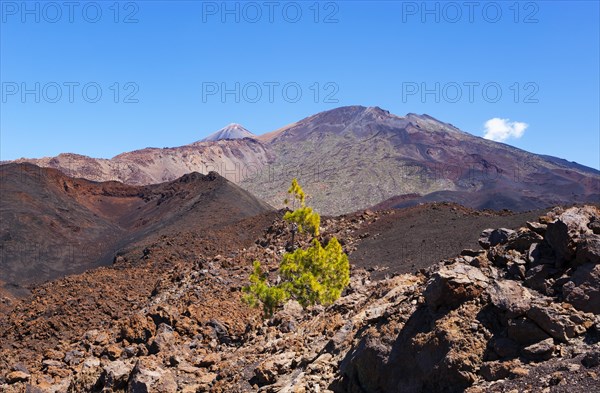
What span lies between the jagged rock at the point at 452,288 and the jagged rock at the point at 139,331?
34.3 ft

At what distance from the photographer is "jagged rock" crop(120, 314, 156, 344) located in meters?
17.0

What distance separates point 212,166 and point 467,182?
226 feet

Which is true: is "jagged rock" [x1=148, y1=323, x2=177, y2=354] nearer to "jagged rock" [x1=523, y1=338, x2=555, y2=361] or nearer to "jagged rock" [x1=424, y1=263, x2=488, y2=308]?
"jagged rock" [x1=424, y1=263, x2=488, y2=308]

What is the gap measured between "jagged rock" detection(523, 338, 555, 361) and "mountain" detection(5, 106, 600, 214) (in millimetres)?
72848

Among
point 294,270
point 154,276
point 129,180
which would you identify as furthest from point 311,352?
point 129,180

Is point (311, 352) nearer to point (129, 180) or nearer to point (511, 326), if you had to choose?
point (511, 326)

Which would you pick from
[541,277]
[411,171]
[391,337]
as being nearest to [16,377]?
[391,337]

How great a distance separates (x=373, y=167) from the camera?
117812mm

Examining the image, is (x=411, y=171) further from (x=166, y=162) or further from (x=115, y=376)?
(x=115, y=376)

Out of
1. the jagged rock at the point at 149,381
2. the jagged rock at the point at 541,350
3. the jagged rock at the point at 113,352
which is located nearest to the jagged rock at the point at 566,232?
the jagged rock at the point at 541,350

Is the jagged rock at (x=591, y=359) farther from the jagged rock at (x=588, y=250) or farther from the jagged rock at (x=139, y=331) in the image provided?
the jagged rock at (x=139, y=331)

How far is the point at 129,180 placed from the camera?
132000 millimetres

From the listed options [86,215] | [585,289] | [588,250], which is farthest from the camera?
[86,215]

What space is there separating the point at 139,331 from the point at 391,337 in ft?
33.4
